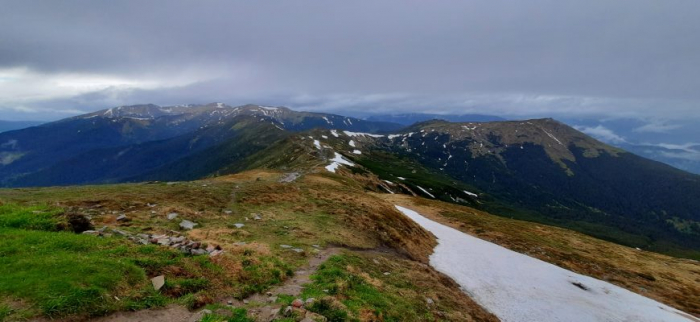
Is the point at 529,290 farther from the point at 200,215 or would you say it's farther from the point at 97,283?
the point at 97,283

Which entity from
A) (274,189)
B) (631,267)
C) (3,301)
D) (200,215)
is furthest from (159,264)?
(631,267)

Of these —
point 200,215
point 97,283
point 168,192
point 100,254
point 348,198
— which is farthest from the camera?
point 348,198

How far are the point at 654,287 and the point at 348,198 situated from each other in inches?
1756

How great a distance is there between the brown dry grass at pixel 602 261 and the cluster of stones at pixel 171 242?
46.8 meters

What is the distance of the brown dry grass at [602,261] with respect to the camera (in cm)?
4427

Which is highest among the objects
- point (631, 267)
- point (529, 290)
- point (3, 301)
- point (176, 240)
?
point (3, 301)

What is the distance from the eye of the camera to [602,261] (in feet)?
175

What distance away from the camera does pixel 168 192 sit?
1540 inches

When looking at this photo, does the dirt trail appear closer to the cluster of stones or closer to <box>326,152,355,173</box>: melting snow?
the cluster of stones

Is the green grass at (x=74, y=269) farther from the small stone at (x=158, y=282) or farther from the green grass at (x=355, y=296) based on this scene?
the green grass at (x=355, y=296)

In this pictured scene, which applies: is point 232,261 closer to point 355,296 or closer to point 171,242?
point 171,242

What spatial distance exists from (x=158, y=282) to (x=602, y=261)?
211 ft

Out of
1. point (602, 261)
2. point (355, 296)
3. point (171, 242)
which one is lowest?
point (602, 261)

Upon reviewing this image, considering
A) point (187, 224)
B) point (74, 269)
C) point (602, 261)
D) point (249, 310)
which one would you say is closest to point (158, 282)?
point (74, 269)
